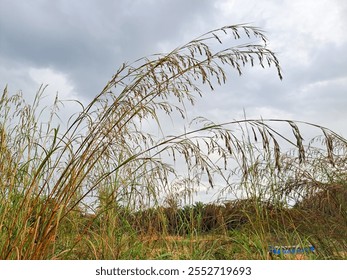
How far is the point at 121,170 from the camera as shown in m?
3.23

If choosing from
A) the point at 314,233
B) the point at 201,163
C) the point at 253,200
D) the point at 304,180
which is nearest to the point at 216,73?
the point at 201,163

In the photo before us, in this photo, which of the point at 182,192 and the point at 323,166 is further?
the point at 182,192

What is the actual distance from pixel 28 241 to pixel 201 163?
3.27 feet

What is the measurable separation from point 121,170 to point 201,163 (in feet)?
3.32

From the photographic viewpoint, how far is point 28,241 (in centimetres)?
227

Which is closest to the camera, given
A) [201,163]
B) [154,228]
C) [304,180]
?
[201,163]

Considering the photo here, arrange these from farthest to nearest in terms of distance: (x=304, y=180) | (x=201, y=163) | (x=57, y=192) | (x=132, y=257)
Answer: (x=304, y=180) < (x=132, y=257) < (x=201, y=163) < (x=57, y=192)
